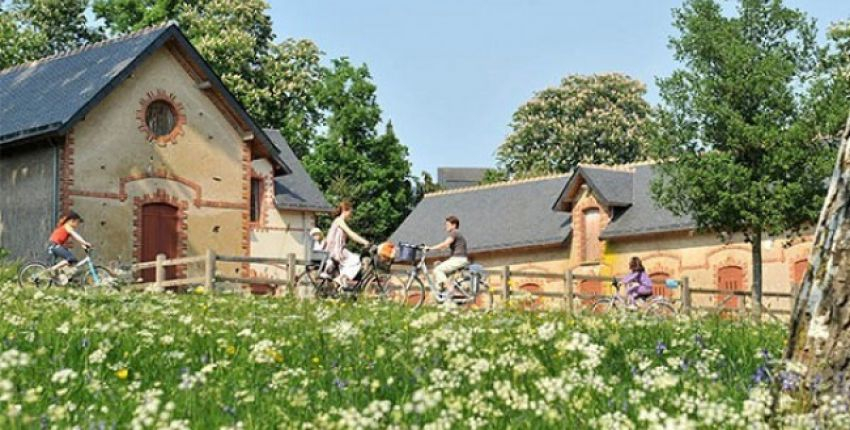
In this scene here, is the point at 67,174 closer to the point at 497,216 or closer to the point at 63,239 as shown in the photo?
the point at 63,239

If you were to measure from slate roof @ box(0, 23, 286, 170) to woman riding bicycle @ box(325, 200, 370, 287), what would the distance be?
10891 millimetres

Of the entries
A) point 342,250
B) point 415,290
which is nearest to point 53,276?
point 342,250

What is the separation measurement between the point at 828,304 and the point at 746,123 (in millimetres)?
28599

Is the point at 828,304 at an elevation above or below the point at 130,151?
below

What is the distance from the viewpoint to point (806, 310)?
18.0 feet

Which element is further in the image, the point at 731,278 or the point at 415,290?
the point at 731,278

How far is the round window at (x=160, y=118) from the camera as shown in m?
32.2

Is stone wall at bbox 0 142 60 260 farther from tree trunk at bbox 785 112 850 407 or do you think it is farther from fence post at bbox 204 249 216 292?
tree trunk at bbox 785 112 850 407

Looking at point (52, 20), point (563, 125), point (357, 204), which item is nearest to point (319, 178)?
point (357, 204)

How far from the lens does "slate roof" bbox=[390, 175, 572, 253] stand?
4838 centimetres

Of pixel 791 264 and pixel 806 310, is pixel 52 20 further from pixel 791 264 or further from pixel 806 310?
pixel 806 310

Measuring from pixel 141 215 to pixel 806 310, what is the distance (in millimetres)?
27845

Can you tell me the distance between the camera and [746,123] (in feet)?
108

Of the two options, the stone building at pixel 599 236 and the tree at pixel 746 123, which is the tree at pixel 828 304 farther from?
the stone building at pixel 599 236
